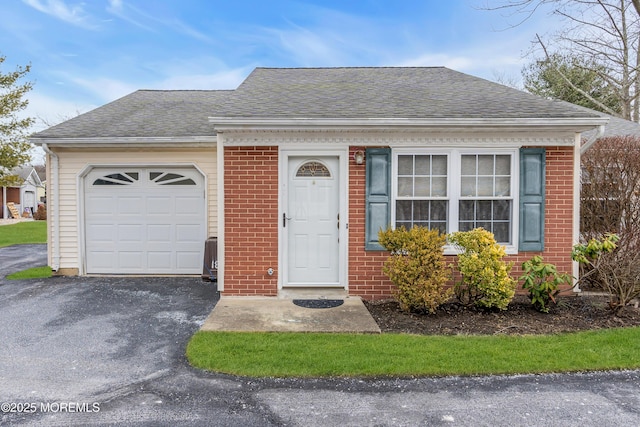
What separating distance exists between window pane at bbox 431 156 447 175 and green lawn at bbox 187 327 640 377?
2709 millimetres

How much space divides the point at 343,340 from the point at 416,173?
3082 millimetres

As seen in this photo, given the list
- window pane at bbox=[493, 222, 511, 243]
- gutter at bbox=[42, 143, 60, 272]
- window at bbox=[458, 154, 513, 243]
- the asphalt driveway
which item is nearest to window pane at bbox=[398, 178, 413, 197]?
window at bbox=[458, 154, 513, 243]

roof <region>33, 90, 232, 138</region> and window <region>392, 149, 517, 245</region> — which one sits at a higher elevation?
roof <region>33, 90, 232, 138</region>

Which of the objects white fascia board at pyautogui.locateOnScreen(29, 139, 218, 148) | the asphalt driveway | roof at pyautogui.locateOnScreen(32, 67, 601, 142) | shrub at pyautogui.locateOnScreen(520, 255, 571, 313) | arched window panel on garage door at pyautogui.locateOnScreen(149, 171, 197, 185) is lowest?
the asphalt driveway

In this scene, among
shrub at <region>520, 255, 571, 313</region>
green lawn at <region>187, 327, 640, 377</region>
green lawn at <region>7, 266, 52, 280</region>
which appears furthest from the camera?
green lawn at <region>7, 266, 52, 280</region>

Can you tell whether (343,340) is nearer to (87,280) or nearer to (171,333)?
(171,333)

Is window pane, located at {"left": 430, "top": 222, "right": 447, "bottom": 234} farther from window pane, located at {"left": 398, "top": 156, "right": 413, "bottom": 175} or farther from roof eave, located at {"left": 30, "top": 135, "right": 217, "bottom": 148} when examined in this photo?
roof eave, located at {"left": 30, "top": 135, "right": 217, "bottom": 148}

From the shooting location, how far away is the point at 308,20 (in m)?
14.0

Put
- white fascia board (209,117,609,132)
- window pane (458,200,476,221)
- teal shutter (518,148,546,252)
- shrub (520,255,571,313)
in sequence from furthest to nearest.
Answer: window pane (458,200,476,221), teal shutter (518,148,546,252), white fascia board (209,117,609,132), shrub (520,255,571,313)

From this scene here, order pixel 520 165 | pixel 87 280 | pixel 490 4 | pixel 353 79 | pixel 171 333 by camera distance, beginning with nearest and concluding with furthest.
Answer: pixel 171 333 → pixel 520 165 → pixel 87 280 → pixel 353 79 → pixel 490 4

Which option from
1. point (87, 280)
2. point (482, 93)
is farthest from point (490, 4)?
point (87, 280)

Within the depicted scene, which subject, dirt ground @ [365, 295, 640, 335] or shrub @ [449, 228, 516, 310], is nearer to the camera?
dirt ground @ [365, 295, 640, 335]

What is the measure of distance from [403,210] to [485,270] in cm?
158

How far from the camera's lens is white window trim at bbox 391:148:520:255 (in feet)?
20.1
